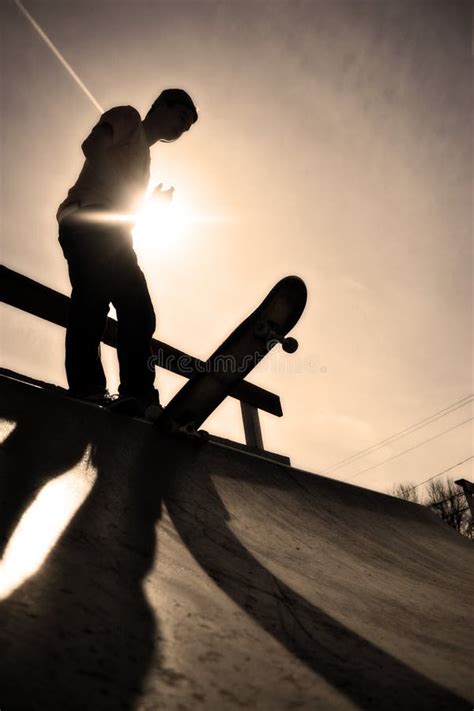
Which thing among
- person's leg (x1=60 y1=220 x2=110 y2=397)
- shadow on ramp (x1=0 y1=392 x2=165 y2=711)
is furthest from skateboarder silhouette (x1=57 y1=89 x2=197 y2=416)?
shadow on ramp (x1=0 y1=392 x2=165 y2=711)

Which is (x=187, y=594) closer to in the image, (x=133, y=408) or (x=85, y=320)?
(x=133, y=408)

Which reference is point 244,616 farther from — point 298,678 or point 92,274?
point 92,274

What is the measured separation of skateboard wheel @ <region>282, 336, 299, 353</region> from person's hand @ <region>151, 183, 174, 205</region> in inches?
53.8

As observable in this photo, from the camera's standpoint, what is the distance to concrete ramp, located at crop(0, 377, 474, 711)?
0.65 m

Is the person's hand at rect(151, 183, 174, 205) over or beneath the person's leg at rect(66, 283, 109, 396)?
over

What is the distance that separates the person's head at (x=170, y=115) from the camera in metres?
2.67

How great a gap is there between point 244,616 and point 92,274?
1898 millimetres

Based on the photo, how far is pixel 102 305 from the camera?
2.34 m

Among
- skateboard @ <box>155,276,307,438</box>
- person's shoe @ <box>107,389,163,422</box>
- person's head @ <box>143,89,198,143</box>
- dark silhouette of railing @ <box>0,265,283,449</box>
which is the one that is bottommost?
person's shoe @ <box>107,389,163,422</box>

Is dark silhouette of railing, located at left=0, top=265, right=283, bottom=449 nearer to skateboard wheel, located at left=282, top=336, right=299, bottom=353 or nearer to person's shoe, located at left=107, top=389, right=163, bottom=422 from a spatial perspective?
person's shoe, located at left=107, top=389, right=163, bottom=422

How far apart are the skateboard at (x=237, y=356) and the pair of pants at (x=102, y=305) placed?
46 cm

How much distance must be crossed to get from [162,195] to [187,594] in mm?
2516

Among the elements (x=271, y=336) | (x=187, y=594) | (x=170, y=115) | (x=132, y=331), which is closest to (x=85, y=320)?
(x=132, y=331)

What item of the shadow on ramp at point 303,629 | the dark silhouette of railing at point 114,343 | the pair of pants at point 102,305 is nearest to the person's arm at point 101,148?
the pair of pants at point 102,305
